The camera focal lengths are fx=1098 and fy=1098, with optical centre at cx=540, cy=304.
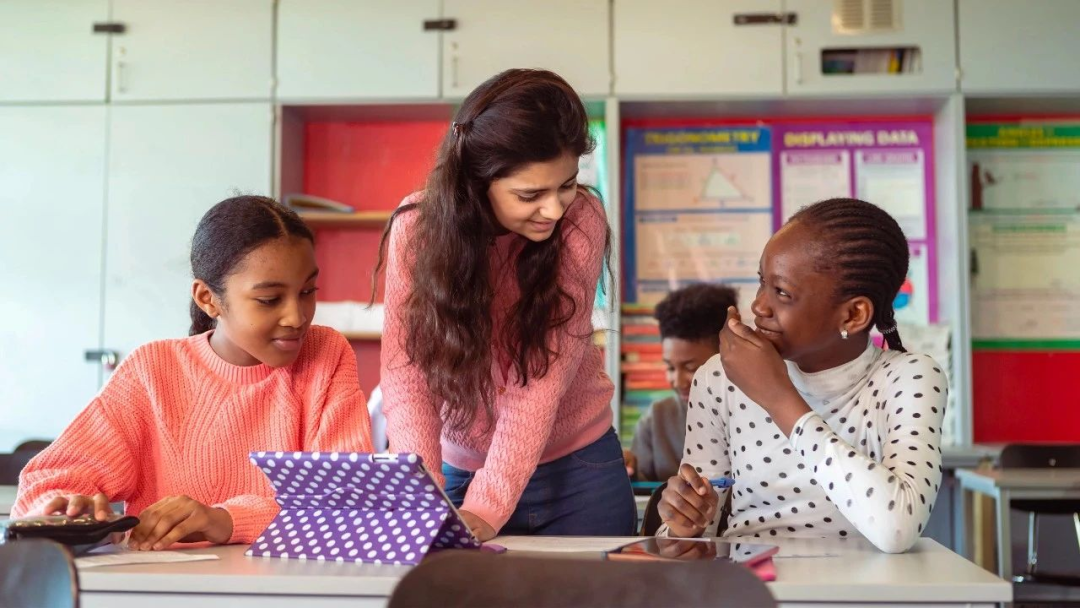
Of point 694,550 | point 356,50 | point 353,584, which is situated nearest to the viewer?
point 353,584

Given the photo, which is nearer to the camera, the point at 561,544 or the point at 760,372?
the point at 561,544

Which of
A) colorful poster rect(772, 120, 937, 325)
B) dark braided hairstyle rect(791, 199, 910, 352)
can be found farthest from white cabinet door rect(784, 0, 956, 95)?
dark braided hairstyle rect(791, 199, 910, 352)

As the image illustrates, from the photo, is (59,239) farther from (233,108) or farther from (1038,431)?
(1038,431)

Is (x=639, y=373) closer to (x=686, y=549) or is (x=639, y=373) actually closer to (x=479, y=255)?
(x=479, y=255)

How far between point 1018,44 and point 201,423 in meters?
3.37

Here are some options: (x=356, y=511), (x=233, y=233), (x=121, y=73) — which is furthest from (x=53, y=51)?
(x=356, y=511)

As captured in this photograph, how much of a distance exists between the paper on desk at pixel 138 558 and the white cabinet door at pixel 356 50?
2914 mm

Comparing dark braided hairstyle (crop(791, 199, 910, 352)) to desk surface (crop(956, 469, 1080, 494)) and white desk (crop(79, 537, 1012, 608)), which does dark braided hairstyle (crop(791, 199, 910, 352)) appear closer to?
white desk (crop(79, 537, 1012, 608))

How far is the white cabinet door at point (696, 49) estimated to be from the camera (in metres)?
3.96

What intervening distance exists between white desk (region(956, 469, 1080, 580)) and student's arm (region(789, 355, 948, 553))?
1.59 m

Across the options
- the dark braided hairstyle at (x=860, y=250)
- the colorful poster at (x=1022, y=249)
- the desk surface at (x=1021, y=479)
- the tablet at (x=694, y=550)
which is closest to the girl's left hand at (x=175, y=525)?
the tablet at (x=694, y=550)

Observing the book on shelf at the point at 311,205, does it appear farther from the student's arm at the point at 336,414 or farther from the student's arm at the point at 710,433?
the student's arm at the point at 710,433

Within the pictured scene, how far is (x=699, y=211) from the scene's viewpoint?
4.27 m

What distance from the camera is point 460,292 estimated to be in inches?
62.0
